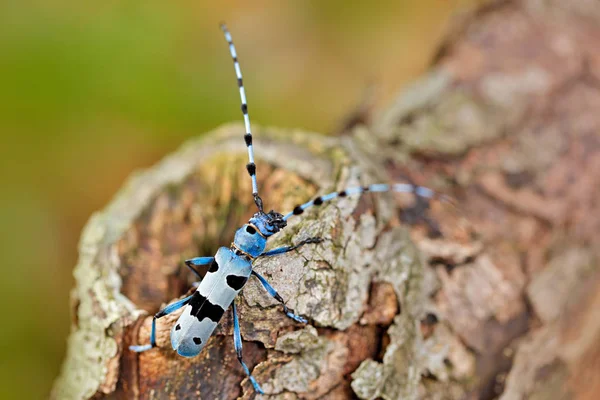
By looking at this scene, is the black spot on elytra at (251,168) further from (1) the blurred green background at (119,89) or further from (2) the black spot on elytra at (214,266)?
(1) the blurred green background at (119,89)

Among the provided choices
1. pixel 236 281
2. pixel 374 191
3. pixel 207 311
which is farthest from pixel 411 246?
pixel 207 311

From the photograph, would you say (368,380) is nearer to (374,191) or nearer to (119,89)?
(374,191)

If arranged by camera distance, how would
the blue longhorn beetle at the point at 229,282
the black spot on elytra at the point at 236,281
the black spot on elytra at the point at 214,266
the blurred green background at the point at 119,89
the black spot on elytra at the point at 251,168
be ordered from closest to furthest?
the blue longhorn beetle at the point at 229,282, the black spot on elytra at the point at 236,281, the black spot on elytra at the point at 214,266, the black spot on elytra at the point at 251,168, the blurred green background at the point at 119,89

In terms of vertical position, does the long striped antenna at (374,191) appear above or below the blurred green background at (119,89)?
below

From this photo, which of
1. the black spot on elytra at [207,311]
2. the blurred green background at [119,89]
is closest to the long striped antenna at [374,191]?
the black spot on elytra at [207,311]

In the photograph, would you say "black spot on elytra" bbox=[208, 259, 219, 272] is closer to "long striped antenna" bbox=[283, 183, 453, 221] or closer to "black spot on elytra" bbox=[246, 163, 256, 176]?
"long striped antenna" bbox=[283, 183, 453, 221]

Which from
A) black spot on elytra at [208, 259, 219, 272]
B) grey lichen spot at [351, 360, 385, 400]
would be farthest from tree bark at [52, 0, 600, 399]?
black spot on elytra at [208, 259, 219, 272]

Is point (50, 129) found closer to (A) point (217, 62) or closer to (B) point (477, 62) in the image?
(A) point (217, 62)

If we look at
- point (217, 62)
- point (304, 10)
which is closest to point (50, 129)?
point (217, 62)
